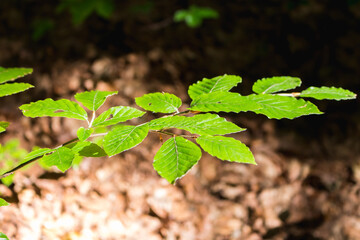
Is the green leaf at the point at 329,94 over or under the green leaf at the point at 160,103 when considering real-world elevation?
under

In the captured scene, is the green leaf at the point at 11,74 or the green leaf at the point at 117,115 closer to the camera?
the green leaf at the point at 117,115

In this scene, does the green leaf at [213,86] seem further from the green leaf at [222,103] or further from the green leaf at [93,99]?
the green leaf at [93,99]

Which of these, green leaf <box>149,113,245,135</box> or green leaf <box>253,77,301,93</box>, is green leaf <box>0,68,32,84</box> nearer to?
green leaf <box>149,113,245,135</box>

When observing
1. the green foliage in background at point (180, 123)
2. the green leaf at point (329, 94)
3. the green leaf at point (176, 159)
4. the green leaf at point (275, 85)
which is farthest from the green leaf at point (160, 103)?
the green leaf at point (329, 94)

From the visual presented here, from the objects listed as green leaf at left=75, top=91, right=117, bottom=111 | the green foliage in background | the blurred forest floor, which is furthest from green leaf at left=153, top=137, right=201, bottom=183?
the blurred forest floor

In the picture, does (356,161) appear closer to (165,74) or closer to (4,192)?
(165,74)

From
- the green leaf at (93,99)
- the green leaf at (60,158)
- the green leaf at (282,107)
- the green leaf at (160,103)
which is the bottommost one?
the green leaf at (60,158)

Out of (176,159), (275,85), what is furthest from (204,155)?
(176,159)
